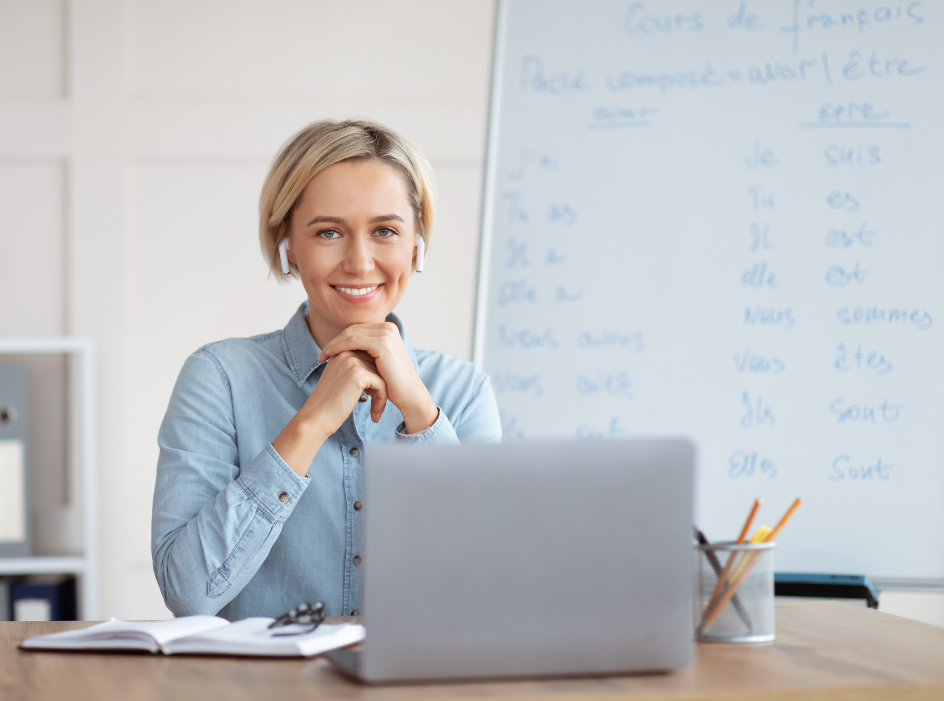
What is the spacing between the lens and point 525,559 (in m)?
0.60

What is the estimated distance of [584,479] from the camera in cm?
61

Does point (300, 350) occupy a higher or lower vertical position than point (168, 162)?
lower

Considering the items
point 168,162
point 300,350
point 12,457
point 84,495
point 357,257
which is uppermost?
point 168,162

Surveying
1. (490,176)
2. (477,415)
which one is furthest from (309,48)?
(477,415)

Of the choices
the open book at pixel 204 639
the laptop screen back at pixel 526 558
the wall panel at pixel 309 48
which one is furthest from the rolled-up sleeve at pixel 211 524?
the wall panel at pixel 309 48

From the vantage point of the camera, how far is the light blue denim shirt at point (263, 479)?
101cm

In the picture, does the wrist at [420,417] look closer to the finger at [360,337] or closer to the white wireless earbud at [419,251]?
the finger at [360,337]

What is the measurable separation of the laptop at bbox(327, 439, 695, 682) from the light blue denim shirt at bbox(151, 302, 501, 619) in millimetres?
428

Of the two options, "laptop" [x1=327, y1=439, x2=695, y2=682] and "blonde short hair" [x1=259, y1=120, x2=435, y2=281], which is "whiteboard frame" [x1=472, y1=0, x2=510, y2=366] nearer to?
"blonde short hair" [x1=259, y1=120, x2=435, y2=281]

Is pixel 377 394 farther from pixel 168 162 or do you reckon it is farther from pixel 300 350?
pixel 168 162

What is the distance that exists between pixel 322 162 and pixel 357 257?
15cm

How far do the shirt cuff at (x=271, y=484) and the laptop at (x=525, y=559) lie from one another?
1.37 ft

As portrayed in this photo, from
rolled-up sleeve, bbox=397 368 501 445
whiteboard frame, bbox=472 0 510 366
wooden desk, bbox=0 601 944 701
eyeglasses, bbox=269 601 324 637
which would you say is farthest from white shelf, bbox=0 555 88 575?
eyeglasses, bbox=269 601 324 637

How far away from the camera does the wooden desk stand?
1.90 ft
